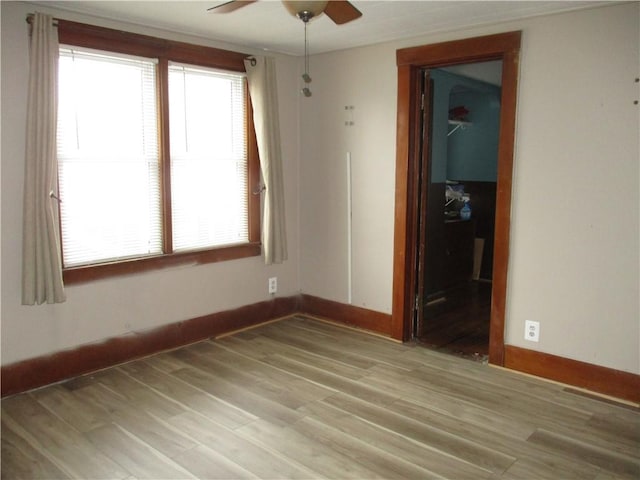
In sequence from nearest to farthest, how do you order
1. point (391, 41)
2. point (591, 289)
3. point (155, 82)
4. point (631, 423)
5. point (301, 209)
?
point (631, 423)
point (591, 289)
point (155, 82)
point (391, 41)
point (301, 209)

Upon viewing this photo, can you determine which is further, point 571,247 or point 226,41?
point 226,41

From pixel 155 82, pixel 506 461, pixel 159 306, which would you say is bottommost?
pixel 506 461

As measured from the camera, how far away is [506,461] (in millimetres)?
2512

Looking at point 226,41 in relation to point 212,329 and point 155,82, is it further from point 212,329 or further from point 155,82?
point 212,329

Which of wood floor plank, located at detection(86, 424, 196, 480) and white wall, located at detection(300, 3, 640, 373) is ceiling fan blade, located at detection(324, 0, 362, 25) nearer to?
white wall, located at detection(300, 3, 640, 373)

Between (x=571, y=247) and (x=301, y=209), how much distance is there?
7.73 feet

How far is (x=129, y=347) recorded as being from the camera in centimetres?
371

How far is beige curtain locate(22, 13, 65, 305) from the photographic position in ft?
9.88

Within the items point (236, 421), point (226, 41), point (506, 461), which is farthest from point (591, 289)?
point (226, 41)

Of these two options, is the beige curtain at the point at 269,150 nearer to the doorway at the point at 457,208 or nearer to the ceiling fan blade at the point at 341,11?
the doorway at the point at 457,208

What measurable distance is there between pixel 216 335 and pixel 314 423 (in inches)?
64.1

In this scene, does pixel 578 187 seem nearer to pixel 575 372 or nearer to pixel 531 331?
pixel 531 331

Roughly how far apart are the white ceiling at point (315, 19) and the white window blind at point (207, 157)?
351 millimetres

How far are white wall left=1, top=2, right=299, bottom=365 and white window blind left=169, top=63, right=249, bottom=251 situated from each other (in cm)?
24
